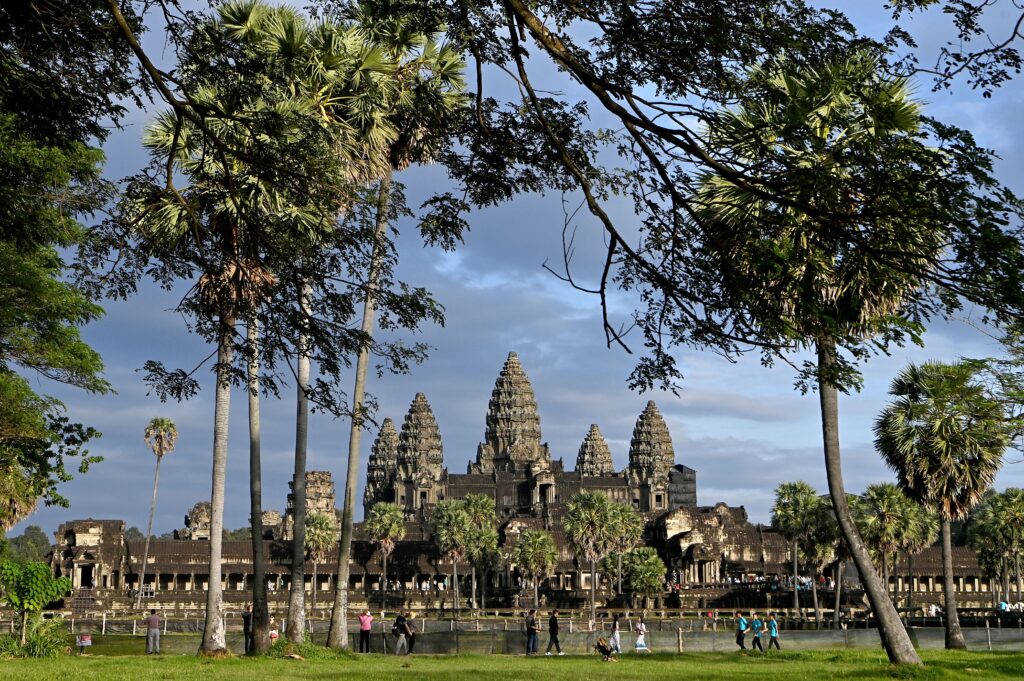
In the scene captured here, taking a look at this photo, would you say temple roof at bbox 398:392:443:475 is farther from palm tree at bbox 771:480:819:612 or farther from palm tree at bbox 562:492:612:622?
palm tree at bbox 771:480:819:612

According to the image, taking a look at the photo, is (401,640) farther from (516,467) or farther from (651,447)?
(651,447)

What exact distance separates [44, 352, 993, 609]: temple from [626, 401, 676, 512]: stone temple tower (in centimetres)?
19

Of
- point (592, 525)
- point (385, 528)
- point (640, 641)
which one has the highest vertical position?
point (592, 525)

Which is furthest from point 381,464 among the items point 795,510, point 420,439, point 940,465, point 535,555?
point 940,465

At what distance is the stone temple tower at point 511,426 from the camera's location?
161 m

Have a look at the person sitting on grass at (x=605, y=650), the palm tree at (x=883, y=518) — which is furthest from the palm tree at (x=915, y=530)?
the person sitting on grass at (x=605, y=650)

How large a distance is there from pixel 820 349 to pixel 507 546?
92541 millimetres

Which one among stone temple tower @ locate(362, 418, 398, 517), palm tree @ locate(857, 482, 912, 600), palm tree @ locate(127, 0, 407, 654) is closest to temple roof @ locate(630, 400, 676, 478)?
stone temple tower @ locate(362, 418, 398, 517)

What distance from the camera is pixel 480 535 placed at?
9294 centimetres

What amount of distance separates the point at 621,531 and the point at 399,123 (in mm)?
64243

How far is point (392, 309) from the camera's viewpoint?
52.0 feet

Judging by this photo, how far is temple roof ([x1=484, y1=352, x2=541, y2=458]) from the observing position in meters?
162

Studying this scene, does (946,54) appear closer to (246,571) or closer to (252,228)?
(252,228)

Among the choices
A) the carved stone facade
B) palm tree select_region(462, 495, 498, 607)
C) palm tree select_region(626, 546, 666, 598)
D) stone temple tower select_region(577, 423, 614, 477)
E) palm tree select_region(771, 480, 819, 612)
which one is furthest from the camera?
stone temple tower select_region(577, 423, 614, 477)
